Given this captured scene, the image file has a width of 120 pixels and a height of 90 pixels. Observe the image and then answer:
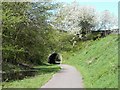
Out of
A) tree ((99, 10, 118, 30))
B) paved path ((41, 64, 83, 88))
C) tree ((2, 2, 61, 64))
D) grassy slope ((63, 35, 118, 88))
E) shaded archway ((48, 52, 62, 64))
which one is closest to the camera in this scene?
grassy slope ((63, 35, 118, 88))

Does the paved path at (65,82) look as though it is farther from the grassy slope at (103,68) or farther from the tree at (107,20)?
the tree at (107,20)

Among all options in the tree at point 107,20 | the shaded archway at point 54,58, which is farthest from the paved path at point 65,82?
the tree at point 107,20

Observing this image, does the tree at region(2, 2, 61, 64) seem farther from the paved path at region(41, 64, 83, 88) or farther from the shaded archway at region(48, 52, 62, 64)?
the shaded archway at region(48, 52, 62, 64)

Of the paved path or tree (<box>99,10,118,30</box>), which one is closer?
the paved path

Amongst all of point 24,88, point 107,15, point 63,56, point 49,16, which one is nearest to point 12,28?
point 49,16

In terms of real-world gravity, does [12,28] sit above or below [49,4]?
below

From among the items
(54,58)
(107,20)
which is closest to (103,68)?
(54,58)

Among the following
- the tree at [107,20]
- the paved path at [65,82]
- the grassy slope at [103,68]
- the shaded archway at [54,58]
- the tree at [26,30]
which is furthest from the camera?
the tree at [107,20]

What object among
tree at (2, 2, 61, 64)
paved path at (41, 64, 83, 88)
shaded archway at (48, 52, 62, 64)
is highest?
tree at (2, 2, 61, 64)

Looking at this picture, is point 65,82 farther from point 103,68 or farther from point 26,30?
point 26,30

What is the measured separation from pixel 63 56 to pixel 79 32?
14.4 m

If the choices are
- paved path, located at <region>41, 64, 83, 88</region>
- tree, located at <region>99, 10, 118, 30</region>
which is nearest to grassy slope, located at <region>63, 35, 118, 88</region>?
paved path, located at <region>41, 64, 83, 88</region>

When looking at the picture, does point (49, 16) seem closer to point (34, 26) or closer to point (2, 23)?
point (34, 26)

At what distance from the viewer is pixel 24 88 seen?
16703mm
